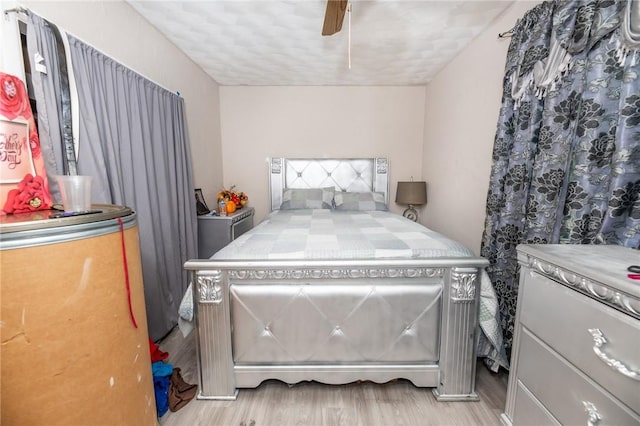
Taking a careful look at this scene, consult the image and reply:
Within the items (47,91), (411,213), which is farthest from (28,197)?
(411,213)

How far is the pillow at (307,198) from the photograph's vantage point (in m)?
3.22

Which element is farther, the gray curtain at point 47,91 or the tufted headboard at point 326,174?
the tufted headboard at point 326,174

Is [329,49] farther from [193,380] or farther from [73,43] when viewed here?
[193,380]

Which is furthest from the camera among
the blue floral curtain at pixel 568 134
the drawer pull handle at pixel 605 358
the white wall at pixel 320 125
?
the white wall at pixel 320 125

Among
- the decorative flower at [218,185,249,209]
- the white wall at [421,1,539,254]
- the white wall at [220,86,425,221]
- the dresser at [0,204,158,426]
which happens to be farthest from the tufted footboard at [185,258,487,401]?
the white wall at [220,86,425,221]

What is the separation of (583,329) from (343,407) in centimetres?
116

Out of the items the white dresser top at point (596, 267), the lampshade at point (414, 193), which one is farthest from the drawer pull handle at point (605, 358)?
the lampshade at point (414, 193)

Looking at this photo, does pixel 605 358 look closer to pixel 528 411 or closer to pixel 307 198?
pixel 528 411

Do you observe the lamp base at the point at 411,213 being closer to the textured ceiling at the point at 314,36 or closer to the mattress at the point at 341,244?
the mattress at the point at 341,244

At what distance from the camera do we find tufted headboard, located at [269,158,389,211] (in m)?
3.55

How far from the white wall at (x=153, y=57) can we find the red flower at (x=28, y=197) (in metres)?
0.86

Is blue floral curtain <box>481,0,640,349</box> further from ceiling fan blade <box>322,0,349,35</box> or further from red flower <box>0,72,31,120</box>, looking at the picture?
red flower <box>0,72,31,120</box>

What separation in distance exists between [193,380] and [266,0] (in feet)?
8.68

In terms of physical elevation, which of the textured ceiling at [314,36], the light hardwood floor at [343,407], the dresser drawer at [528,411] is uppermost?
the textured ceiling at [314,36]
